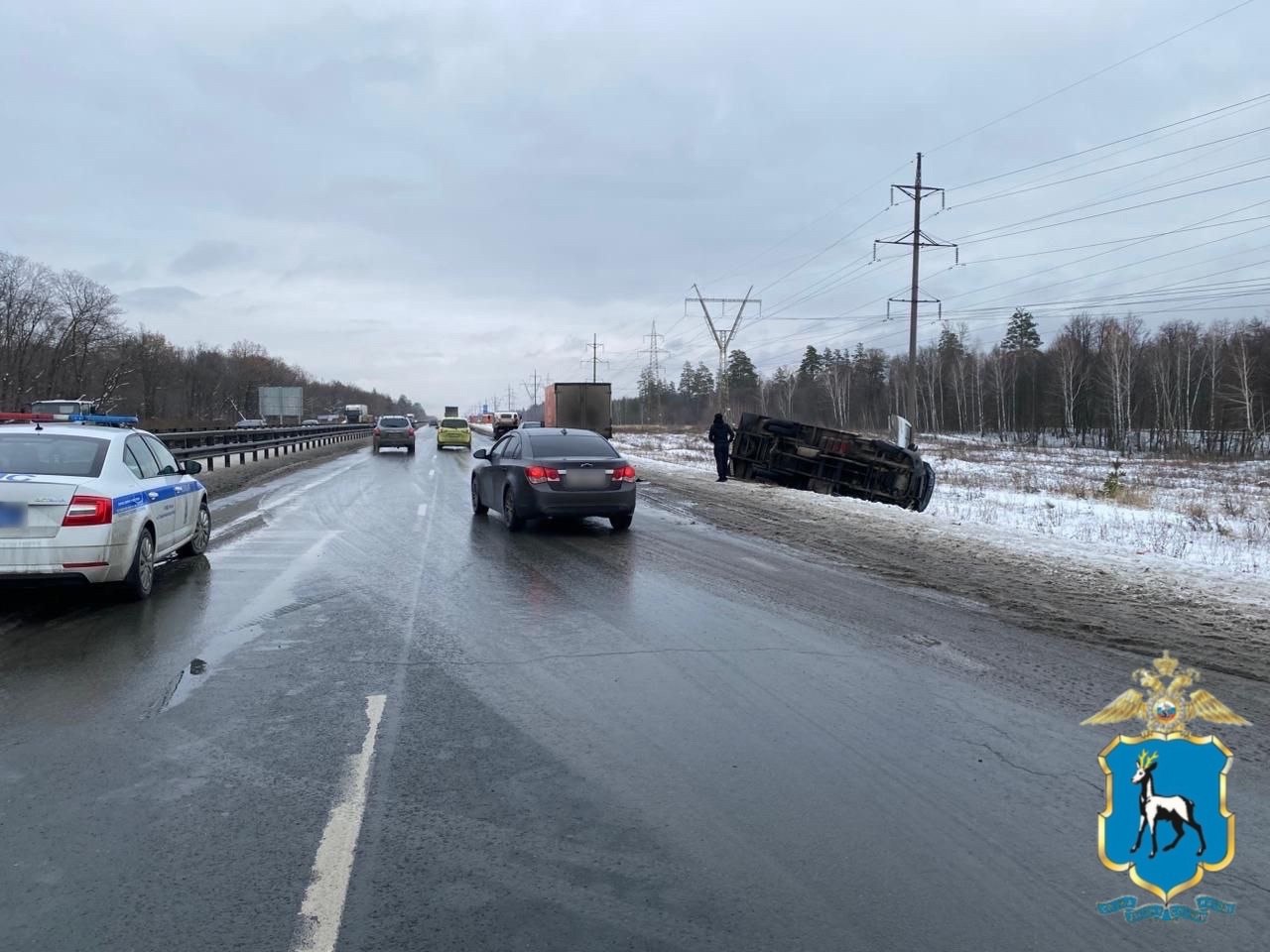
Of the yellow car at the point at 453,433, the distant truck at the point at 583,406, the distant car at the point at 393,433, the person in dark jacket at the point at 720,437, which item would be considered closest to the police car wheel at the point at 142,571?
the person in dark jacket at the point at 720,437

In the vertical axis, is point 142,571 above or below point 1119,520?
above

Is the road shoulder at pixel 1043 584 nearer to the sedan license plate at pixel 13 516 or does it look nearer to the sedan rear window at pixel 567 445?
the sedan rear window at pixel 567 445

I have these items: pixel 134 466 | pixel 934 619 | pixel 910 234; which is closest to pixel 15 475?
pixel 134 466

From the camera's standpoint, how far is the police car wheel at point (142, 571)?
846 cm

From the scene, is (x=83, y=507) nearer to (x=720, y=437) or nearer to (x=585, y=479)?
(x=585, y=479)

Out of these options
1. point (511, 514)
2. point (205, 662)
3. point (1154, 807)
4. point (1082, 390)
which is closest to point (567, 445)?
point (511, 514)

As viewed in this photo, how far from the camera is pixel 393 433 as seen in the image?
46.0 meters

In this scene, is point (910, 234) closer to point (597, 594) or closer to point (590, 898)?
point (597, 594)

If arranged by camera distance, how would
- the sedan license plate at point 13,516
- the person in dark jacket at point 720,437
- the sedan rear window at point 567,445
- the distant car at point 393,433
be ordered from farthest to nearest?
the distant car at point 393,433 < the person in dark jacket at point 720,437 < the sedan rear window at point 567,445 < the sedan license plate at point 13,516

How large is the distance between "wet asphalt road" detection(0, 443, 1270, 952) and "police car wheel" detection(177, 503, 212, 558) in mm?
2133

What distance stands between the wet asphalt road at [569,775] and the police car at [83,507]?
1.70ft

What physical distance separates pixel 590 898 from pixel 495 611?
5.10 meters

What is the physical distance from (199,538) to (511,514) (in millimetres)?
4550

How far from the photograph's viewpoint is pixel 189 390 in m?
128
